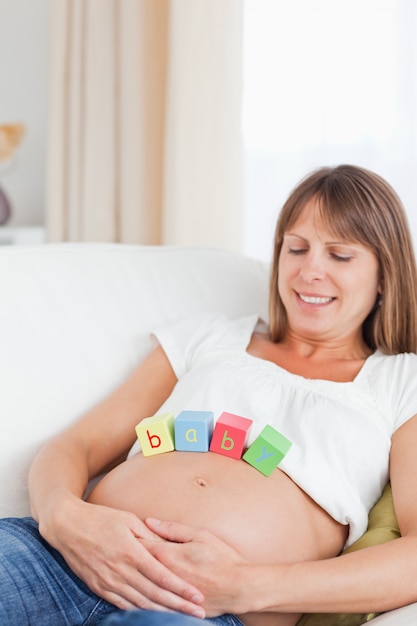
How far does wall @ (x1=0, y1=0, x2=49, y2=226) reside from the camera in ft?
10.9

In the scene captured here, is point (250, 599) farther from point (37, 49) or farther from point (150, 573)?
point (37, 49)

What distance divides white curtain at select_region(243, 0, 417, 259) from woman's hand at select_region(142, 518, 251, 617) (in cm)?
127

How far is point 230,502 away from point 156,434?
166mm

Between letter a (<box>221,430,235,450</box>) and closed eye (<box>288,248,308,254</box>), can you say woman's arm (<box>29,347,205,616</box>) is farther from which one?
closed eye (<box>288,248,308,254</box>)

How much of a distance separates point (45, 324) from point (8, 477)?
0.28 metres

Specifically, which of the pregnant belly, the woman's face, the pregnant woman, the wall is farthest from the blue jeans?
the wall

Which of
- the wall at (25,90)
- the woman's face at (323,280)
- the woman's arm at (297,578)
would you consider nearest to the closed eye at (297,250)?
the woman's face at (323,280)

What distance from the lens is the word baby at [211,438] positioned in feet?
4.20

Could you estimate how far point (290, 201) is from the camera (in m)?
1.61

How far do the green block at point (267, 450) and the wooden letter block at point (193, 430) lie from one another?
0.22 ft

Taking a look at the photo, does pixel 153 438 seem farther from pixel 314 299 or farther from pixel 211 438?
pixel 314 299

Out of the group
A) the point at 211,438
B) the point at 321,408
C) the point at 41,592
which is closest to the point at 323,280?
the point at 321,408

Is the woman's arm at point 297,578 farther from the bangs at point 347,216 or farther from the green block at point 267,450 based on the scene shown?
the bangs at point 347,216

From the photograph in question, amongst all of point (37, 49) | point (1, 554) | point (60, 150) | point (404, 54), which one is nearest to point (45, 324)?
point (1, 554)
